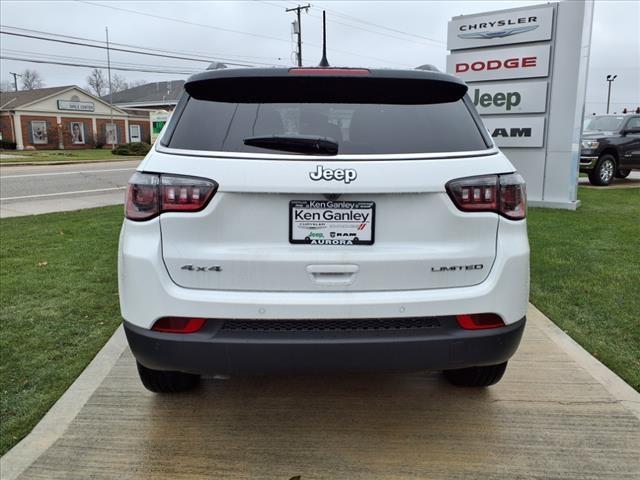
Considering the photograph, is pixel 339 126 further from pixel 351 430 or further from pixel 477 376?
pixel 477 376

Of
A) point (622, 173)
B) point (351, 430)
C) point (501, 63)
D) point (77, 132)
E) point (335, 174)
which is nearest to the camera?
point (335, 174)

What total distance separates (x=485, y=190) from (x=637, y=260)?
4.65m

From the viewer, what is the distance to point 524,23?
32.7ft

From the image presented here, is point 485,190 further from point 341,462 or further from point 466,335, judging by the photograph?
point 341,462

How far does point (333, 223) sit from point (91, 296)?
3.51m

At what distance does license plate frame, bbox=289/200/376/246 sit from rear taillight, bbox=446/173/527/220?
0.37m

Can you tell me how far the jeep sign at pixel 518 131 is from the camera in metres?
10.1

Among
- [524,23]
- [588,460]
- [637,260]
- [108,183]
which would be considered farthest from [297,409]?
[108,183]

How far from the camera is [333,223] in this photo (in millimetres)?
2297

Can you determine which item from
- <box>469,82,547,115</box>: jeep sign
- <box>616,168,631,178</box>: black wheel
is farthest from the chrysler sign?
<box>616,168,631,178</box>: black wheel

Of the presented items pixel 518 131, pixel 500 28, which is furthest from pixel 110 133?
pixel 518 131

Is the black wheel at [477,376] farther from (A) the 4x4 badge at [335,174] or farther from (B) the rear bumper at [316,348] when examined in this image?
(A) the 4x4 badge at [335,174]

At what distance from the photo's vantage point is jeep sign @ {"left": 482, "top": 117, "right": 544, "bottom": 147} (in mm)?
10070

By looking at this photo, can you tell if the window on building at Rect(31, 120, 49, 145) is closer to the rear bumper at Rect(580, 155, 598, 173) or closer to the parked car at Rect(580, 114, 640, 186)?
the parked car at Rect(580, 114, 640, 186)
